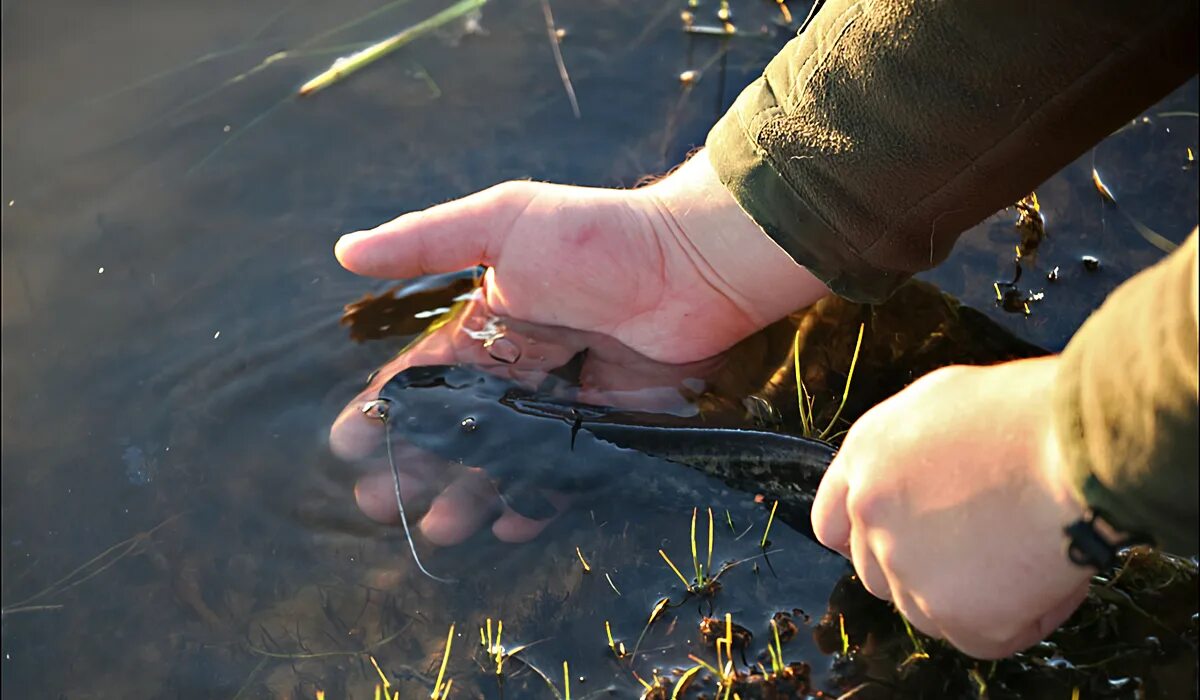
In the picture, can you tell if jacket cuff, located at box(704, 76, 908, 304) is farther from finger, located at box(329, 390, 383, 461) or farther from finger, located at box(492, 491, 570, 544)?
finger, located at box(329, 390, 383, 461)

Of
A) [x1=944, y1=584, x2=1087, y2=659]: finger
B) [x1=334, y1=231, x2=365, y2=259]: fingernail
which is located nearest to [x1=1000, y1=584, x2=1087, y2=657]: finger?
[x1=944, y1=584, x2=1087, y2=659]: finger

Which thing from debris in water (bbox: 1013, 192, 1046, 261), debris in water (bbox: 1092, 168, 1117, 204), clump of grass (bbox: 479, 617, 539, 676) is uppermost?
debris in water (bbox: 1092, 168, 1117, 204)

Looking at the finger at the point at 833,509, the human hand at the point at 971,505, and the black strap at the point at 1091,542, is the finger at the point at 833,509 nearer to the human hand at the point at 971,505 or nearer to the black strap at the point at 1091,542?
the human hand at the point at 971,505

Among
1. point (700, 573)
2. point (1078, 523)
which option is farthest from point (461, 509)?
point (1078, 523)

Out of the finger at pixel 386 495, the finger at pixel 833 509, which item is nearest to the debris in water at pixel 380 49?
the finger at pixel 386 495

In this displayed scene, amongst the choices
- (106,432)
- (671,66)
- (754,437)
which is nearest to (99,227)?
(106,432)

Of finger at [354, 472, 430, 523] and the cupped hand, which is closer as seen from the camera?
finger at [354, 472, 430, 523]

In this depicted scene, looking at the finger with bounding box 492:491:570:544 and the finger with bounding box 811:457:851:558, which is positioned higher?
the finger with bounding box 811:457:851:558
